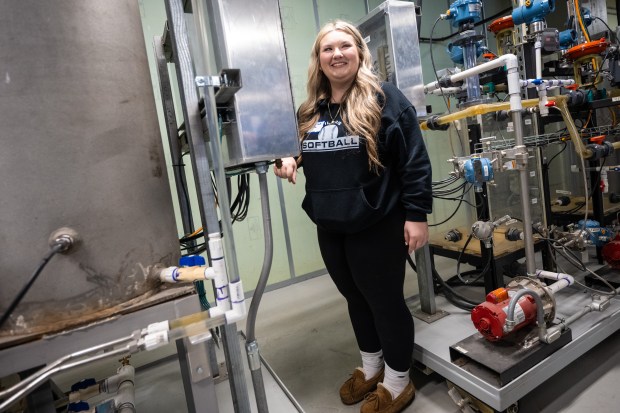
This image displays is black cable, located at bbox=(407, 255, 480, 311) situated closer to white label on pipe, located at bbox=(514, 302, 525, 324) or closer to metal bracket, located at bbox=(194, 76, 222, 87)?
white label on pipe, located at bbox=(514, 302, 525, 324)

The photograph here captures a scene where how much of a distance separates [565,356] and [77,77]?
1708mm

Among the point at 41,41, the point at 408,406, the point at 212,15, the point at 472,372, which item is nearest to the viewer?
the point at 41,41

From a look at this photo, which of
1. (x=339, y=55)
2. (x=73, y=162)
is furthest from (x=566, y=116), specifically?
(x=73, y=162)

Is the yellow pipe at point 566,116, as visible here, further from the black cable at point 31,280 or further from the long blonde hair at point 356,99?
the black cable at point 31,280

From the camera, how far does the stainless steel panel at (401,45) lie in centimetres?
140

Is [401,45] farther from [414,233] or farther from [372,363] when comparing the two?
[372,363]

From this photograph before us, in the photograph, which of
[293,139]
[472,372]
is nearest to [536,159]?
[472,372]

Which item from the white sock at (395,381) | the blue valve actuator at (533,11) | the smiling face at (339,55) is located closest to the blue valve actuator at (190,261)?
the smiling face at (339,55)

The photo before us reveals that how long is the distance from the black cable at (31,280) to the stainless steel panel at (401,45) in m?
1.27

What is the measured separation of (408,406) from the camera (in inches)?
53.7

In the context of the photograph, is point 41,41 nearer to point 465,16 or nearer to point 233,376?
point 233,376

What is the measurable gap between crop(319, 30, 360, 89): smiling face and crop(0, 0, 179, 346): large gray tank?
0.61 metres

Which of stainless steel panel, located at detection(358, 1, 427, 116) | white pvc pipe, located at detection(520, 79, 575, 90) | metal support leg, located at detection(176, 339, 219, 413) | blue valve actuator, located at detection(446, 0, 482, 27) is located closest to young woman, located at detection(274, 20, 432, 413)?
stainless steel panel, located at detection(358, 1, 427, 116)

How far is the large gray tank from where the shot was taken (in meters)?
0.58
